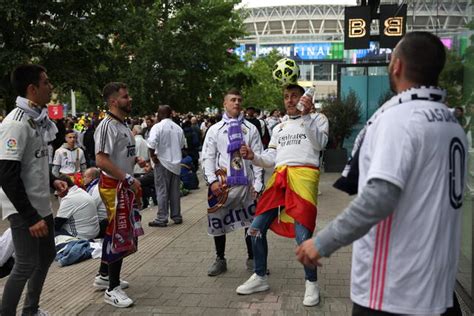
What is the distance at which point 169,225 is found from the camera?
27.1 ft

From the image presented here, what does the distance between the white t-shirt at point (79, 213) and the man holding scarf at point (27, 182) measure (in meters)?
2.43

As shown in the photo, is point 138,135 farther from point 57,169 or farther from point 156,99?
point 156,99

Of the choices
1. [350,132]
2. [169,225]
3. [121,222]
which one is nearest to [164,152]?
[169,225]

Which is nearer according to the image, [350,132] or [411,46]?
[411,46]

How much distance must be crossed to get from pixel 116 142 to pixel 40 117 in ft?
2.72

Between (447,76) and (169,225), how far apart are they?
502 centimetres

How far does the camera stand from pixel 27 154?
3.68 meters

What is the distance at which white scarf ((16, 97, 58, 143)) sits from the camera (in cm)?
373

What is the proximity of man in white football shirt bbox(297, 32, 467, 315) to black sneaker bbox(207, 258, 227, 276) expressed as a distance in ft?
10.7

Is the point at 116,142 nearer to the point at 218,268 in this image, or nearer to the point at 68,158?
the point at 218,268

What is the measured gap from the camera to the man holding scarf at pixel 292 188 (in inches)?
175

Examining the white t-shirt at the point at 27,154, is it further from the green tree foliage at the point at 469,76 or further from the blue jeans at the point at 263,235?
the green tree foliage at the point at 469,76

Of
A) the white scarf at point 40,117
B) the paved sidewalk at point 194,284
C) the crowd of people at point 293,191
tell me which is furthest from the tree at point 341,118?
the white scarf at point 40,117

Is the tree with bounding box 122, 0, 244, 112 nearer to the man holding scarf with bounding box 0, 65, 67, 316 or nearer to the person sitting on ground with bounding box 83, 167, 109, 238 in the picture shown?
the person sitting on ground with bounding box 83, 167, 109, 238
